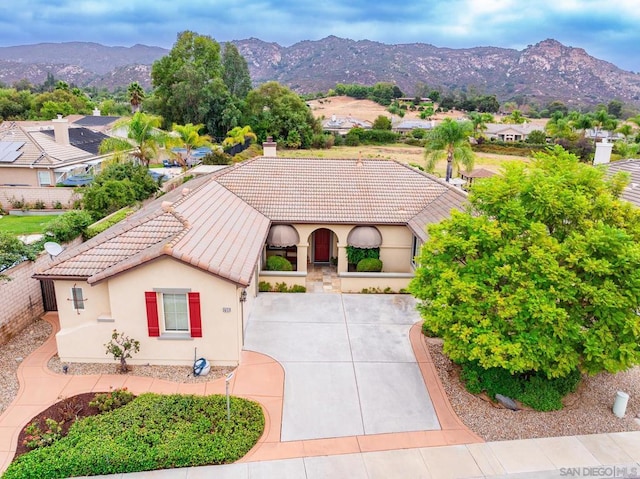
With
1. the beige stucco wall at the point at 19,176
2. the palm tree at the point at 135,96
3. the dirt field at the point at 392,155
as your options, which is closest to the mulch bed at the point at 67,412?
the beige stucco wall at the point at 19,176

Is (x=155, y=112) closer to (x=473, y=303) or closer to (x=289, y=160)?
→ (x=289, y=160)

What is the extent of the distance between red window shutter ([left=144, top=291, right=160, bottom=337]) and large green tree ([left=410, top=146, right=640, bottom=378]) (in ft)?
31.1

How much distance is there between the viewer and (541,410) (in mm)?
15102

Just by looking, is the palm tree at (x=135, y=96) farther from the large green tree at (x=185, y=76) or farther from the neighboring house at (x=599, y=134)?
the neighboring house at (x=599, y=134)

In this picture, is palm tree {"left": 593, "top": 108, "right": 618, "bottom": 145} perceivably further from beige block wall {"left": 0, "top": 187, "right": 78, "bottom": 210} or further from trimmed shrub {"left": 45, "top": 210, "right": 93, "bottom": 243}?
trimmed shrub {"left": 45, "top": 210, "right": 93, "bottom": 243}

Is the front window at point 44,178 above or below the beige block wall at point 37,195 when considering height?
above

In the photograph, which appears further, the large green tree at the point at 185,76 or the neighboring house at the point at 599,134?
the neighboring house at the point at 599,134

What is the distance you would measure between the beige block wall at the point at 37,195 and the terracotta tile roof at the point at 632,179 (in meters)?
40.5

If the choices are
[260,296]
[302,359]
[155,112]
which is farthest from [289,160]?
[155,112]

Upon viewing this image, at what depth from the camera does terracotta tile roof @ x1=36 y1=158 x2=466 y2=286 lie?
1725 cm

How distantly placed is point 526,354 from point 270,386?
8624 millimetres

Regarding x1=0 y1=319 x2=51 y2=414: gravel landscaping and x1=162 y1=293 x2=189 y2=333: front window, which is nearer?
x1=0 y1=319 x2=51 y2=414: gravel landscaping

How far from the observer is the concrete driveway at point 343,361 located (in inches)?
580

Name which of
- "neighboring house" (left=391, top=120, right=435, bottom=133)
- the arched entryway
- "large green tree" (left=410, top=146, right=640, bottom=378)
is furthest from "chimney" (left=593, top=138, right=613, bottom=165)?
"neighboring house" (left=391, top=120, right=435, bottom=133)
